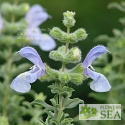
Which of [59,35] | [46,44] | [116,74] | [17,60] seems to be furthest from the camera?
[46,44]

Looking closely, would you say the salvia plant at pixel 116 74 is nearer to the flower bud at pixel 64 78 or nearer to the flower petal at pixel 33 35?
the flower petal at pixel 33 35

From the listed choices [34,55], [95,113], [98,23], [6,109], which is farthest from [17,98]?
[98,23]

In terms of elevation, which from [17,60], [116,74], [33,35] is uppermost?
[33,35]

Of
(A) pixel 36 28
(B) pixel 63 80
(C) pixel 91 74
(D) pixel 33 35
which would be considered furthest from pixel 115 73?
(B) pixel 63 80

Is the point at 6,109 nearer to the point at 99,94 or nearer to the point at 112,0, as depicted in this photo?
the point at 99,94

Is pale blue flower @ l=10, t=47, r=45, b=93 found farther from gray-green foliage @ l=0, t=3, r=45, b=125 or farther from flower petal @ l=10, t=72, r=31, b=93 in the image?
gray-green foliage @ l=0, t=3, r=45, b=125

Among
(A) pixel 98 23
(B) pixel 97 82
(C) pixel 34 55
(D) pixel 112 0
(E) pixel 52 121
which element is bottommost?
(E) pixel 52 121

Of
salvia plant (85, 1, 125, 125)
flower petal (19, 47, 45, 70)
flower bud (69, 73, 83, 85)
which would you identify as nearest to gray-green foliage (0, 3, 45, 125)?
salvia plant (85, 1, 125, 125)

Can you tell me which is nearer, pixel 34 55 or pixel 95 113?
pixel 34 55

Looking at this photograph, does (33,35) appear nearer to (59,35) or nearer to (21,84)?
(59,35)
